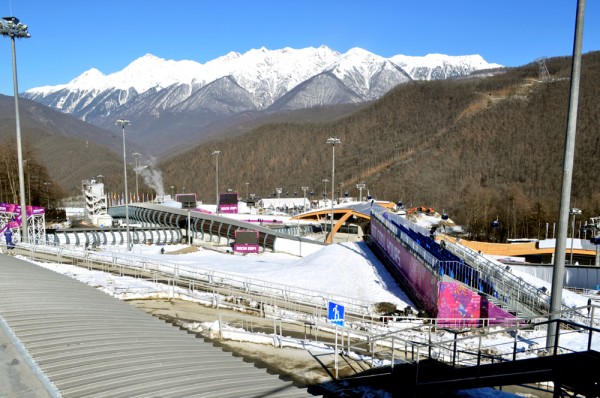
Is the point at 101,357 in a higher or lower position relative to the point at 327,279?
higher

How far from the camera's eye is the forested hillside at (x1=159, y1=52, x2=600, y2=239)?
8538cm

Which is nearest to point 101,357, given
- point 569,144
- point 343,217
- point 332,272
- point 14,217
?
point 569,144

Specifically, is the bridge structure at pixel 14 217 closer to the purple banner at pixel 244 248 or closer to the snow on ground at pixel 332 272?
the snow on ground at pixel 332 272

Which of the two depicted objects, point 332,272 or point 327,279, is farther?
point 332,272

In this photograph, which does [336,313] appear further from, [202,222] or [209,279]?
[202,222]

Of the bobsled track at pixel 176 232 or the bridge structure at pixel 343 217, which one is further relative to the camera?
the bridge structure at pixel 343 217

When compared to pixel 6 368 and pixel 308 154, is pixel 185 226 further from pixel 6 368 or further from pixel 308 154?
pixel 308 154

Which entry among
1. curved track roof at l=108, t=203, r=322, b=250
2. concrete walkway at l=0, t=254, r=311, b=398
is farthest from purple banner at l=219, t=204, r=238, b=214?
concrete walkway at l=0, t=254, r=311, b=398

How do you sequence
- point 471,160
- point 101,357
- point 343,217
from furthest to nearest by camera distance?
point 471,160
point 343,217
point 101,357

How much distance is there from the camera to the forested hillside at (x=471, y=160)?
85375mm

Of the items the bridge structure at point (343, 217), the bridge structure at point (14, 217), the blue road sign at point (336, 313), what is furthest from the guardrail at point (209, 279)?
the bridge structure at point (343, 217)

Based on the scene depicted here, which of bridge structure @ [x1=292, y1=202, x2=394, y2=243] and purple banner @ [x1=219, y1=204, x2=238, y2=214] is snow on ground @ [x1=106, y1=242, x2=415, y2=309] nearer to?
bridge structure @ [x1=292, y1=202, x2=394, y2=243]

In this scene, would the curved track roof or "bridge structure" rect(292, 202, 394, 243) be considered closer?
the curved track roof

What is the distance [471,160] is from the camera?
133000 mm
